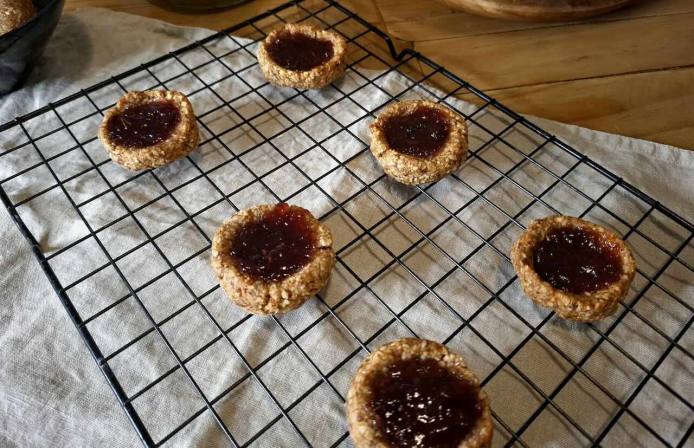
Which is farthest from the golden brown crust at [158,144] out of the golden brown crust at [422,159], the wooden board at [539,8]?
the wooden board at [539,8]

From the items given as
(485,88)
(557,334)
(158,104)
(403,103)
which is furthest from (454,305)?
(158,104)

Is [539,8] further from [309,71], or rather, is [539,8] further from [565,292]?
[565,292]

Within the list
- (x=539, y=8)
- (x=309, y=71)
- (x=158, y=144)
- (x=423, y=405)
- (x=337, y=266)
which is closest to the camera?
(x=423, y=405)

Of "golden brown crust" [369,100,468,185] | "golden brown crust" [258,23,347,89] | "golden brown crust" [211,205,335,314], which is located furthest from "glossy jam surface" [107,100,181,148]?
"golden brown crust" [369,100,468,185]

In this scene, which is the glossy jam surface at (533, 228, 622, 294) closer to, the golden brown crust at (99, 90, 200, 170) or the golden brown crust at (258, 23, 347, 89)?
the golden brown crust at (258, 23, 347, 89)

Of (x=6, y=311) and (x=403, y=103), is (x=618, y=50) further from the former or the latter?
(x=6, y=311)

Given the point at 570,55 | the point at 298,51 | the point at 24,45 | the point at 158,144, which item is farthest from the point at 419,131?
the point at 24,45

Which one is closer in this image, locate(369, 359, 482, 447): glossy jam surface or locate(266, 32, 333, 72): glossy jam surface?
locate(369, 359, 482, 447): glossy jam surface

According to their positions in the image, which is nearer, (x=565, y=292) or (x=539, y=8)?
(x=565, y=292)
